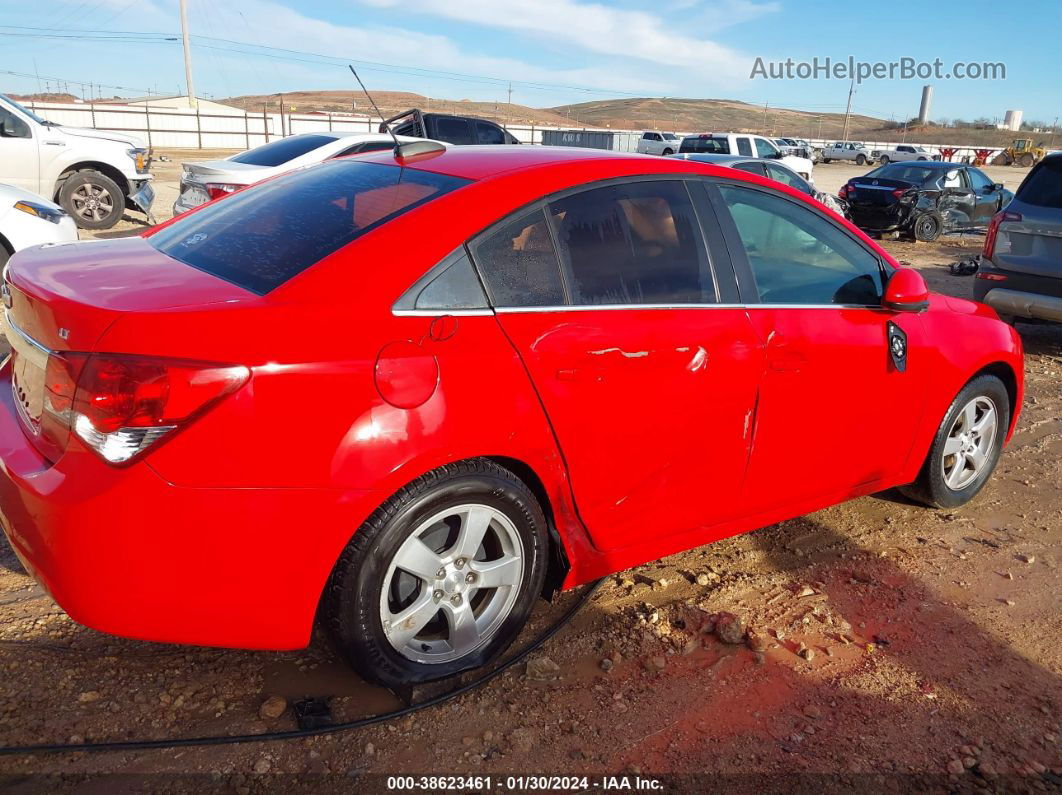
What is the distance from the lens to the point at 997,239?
7.51 meters

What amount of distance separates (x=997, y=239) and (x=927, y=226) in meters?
9.74

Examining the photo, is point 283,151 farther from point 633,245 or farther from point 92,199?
point 633,245

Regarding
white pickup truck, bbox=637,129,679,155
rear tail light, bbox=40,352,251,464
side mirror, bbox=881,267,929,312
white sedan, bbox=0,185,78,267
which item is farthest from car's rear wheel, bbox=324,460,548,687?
white pickup truck, bbox=637,129,679,155

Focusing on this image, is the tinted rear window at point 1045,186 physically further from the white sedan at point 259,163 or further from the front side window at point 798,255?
the white sedan at point 259,163

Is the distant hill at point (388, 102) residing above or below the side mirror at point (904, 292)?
above

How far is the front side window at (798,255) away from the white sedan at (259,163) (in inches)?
258

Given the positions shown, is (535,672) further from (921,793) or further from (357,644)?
(921,793)

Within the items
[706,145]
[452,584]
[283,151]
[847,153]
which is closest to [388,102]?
[847,153]

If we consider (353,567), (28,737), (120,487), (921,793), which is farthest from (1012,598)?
(28,737)

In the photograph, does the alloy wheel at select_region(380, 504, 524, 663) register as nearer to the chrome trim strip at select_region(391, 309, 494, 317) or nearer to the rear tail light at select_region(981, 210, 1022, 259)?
the chrome trim strip at select_region(391, 309, 494, 317)

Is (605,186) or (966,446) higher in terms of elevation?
(605,186)

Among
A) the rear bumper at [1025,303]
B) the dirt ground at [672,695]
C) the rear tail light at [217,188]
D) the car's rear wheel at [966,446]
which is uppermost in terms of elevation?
the rear tail light at [217,188]

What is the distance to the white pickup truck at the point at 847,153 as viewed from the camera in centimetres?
5468

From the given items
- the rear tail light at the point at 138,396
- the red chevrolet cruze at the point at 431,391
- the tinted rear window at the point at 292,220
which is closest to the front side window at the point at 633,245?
the red chevrolet cruze at the point at 431,391
